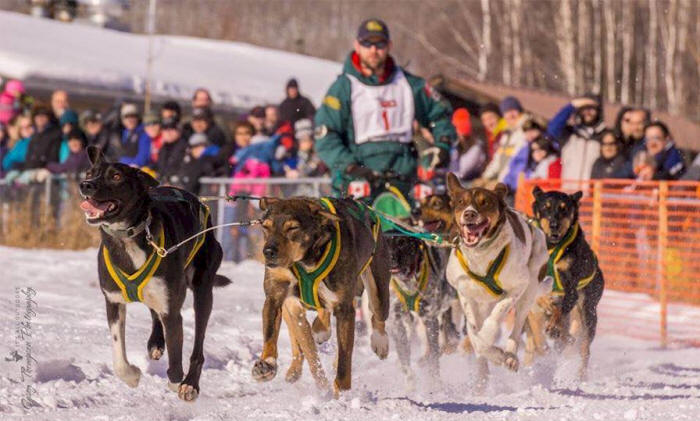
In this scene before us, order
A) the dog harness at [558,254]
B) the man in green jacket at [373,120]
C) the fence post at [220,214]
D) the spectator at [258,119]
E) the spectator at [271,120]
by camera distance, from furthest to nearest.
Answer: the spectator at [258,119] < the spectator at [271,120] < the fence post at [220,214] < the man in green jacket at [373,120] < the dog harness at [558,254]

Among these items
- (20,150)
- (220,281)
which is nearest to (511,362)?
(220,281)

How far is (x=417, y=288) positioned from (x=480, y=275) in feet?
2.58

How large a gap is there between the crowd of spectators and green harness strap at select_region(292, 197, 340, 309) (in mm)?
4613

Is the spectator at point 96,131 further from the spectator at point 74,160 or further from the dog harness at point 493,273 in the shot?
the dog harness at point 493,273

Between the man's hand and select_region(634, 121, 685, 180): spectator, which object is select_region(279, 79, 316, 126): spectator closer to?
the man's hand

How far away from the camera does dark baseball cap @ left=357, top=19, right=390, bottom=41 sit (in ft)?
21.8

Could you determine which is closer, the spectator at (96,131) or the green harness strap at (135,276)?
the green harness strap at (135,276)

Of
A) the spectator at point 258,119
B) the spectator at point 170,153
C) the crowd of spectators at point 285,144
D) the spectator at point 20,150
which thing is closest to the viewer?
the crowd of spectators at point 285,144

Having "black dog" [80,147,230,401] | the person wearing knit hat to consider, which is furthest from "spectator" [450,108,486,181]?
"black dog" [80,147,230,401]

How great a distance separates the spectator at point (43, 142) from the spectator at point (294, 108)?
2.27 m

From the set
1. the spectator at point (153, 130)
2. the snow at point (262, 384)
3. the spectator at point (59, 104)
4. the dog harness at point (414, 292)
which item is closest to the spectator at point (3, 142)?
the spectator at point (59, 104)

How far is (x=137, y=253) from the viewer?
15.7 feet

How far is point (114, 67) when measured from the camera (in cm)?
1612

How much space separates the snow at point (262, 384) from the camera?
195 inches
